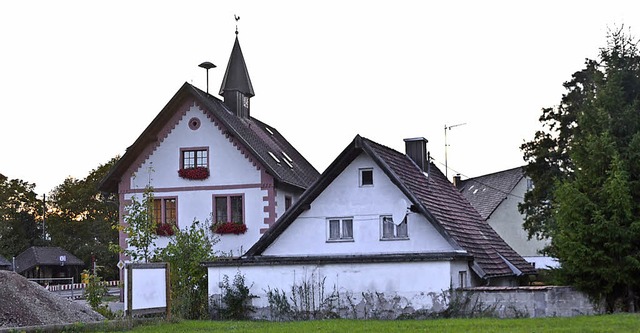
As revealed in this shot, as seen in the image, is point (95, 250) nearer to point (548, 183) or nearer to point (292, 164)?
point (292, 164)

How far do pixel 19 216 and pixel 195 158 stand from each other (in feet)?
172

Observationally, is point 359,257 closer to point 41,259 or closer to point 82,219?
point 41,259

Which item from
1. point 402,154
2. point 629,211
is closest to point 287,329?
point 629,211

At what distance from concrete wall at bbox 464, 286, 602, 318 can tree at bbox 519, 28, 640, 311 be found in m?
0.36

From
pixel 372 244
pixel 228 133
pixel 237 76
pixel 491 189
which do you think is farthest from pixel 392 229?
pixel 491 189

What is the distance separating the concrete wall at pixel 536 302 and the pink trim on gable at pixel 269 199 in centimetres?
1583

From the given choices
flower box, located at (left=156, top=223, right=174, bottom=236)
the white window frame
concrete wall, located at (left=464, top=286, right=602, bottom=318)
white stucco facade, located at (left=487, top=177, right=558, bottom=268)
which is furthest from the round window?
white stucco facade, located at (left=487, top=177, right=558, bottom=268)

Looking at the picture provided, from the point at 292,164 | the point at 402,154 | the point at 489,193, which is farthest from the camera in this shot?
the point at 489,193

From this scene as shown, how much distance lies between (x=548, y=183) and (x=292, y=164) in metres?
12.0

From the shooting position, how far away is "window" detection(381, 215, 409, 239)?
28375 millimetres

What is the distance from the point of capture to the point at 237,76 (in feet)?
149

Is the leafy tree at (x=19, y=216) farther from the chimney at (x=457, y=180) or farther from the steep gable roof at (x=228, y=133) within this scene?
the steep gable roof at (x=228, y=133)

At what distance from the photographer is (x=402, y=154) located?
33.2 meters

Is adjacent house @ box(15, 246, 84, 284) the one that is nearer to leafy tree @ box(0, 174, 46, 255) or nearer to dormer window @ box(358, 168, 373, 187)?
leafy tree @ box(0, 174, 46, 255)
